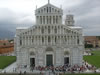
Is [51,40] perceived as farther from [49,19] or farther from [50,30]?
[49,19]

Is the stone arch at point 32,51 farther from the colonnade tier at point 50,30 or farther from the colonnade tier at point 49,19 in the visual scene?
the colonnade tier at point 49,19

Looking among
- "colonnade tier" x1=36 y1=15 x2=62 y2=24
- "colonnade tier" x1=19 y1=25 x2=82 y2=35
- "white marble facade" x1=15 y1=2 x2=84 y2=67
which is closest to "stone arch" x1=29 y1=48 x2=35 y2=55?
"white marble facade" x1=15 y1=2 x2=84 y2=67

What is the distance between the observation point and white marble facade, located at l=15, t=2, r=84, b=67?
4056 cm

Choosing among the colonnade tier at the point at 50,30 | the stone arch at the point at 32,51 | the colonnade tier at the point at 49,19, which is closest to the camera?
the colonnade tier at the point at 50,30

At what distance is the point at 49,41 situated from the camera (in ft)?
134

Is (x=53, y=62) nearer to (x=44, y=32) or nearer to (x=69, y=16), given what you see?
(x=44, y=32)

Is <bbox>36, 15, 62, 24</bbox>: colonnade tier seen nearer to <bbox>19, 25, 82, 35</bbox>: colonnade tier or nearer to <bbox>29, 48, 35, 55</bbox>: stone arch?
<bbox>19, 25, 82, 35</bbox>: colonnade tier

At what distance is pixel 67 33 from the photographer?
4050 cm

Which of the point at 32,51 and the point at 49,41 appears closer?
the point at 49,41

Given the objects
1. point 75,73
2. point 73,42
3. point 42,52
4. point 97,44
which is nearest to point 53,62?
point 42,52

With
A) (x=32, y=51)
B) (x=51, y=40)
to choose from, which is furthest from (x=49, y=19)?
(x=32, y=51)

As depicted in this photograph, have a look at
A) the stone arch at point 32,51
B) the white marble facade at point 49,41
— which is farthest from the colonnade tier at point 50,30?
the stone arch at point 32,51

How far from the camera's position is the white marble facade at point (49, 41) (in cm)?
4056

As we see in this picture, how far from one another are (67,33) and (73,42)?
2232 mm
